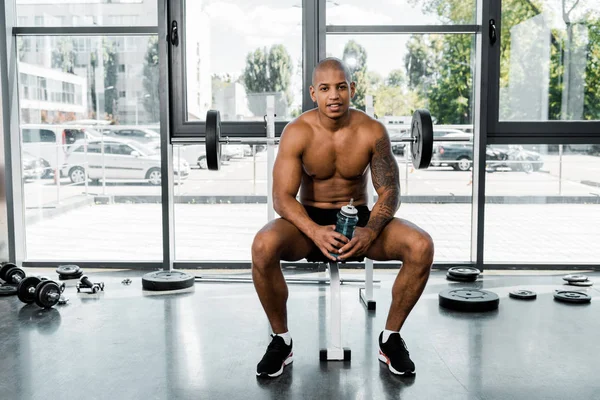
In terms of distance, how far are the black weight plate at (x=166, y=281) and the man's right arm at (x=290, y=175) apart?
1.26 metres

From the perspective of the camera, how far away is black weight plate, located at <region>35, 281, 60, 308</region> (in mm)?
3016

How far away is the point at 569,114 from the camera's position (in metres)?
3.93

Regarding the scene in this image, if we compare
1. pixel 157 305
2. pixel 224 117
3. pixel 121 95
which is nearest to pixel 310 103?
pixel 224 117

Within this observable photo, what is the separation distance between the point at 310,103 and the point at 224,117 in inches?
21.2

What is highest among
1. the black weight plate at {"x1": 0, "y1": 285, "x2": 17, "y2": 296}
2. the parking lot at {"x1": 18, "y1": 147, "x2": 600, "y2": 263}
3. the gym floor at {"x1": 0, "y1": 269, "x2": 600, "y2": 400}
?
the parking lot at {"x1": 18, "y1": 147, "x2": 600, "y2": 263}

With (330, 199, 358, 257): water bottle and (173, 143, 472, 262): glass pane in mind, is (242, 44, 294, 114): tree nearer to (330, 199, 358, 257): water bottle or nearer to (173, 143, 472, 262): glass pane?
(173, 143, 472, 262): glass pane

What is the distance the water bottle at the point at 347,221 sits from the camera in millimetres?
2162

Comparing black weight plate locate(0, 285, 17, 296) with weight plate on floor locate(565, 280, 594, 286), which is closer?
black weight plate locate(0, 285, 17, 296)

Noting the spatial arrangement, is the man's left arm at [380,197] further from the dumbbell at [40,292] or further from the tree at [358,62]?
the dumbbell at [40,292]

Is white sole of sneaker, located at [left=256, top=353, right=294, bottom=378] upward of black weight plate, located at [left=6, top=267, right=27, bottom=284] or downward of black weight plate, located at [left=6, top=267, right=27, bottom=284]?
downward

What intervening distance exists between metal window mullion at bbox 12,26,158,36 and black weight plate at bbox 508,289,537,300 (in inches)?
98.6

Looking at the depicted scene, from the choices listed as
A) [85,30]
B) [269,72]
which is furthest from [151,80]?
[269,72]

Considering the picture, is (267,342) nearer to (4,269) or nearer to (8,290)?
(8,290)

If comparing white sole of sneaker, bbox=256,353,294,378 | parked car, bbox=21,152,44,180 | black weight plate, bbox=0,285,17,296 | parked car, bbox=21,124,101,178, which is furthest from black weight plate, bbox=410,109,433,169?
parked car, bbox=21,152,44,180
